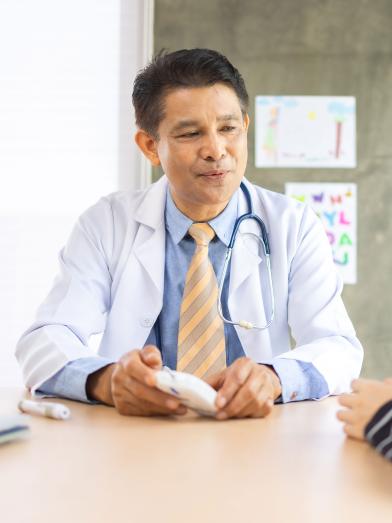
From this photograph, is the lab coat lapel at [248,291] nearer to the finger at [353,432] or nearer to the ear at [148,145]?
the ear at [148,145]

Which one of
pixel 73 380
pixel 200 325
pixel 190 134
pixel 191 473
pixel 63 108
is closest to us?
pixel 191 473

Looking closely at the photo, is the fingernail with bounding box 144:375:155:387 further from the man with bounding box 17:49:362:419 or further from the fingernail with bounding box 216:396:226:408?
the man with bounding box 17:49:362:419

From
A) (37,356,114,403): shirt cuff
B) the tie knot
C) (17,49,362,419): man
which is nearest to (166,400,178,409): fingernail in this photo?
(37,356,114,403): shirt cuff

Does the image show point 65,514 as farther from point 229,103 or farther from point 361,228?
point 361,228

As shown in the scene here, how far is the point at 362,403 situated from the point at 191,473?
356 mm

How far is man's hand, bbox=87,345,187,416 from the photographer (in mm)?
1203

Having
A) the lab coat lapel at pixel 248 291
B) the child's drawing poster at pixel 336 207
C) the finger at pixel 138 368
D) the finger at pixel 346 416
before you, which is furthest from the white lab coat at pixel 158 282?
the child's drawing poster at pixel 336 207

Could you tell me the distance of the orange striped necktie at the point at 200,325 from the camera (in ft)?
5.55

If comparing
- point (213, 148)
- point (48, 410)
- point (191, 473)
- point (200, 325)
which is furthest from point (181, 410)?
point (213, 148)

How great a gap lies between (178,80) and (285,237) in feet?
1.52

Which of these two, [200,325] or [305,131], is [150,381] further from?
[305,131]

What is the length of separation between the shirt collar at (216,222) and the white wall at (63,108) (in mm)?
1339

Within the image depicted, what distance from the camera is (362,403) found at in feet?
3.72

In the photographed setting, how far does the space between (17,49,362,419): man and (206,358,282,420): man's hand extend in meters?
0.32
